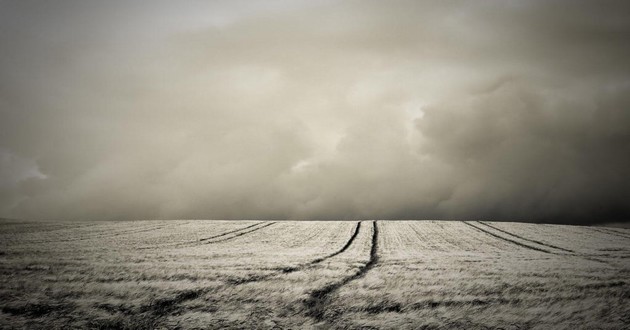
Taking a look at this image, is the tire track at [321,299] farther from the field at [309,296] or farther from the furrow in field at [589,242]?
the furrow in field at [589,242]

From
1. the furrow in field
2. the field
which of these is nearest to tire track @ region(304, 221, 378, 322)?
the field

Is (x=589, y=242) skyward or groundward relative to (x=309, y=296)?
groundward

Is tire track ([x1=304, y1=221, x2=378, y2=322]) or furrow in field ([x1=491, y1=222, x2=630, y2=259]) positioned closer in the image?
tire track ([x1=304, y1=221, x2=378, y2=322])

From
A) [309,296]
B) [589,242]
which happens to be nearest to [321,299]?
[309,296]

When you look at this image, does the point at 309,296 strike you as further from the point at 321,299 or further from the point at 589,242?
the point at 589,242

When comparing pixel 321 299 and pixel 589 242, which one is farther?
pixel 589 242

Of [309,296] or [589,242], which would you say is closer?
[309,296]

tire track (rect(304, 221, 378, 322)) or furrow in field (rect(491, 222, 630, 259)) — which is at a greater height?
tire track (rect(304, 221, 378, 322))

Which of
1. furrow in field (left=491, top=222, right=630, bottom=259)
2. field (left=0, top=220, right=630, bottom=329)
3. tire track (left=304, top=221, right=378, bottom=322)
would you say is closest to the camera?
field (left=0, top=220, right=630, bottom=329)

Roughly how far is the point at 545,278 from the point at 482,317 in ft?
7.30

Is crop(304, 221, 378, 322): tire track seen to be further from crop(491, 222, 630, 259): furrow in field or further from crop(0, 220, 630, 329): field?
crop(491, 222, 630, 259): furrow in field

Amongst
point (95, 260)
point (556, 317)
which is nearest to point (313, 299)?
point (556, 317)

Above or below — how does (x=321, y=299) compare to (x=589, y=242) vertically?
above

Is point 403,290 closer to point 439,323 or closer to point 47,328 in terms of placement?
point 439,323
